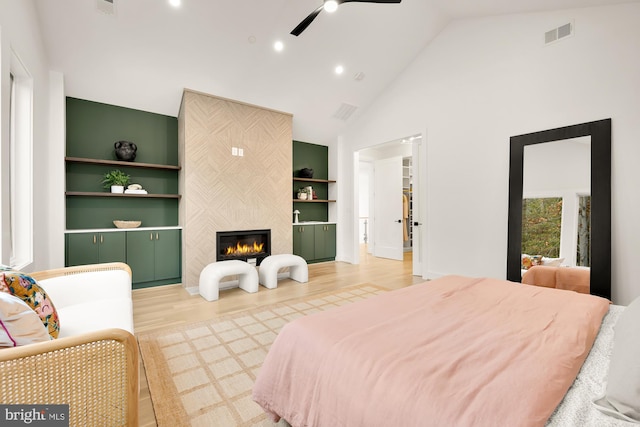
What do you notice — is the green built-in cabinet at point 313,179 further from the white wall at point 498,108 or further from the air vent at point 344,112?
the white wall at point 498,108

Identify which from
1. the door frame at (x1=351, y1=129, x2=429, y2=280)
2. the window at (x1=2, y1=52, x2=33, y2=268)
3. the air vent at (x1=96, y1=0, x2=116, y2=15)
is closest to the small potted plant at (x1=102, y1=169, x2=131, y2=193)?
the window at (x1=2, y1=52, x2=33, y2=268)

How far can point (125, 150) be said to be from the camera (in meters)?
4.15

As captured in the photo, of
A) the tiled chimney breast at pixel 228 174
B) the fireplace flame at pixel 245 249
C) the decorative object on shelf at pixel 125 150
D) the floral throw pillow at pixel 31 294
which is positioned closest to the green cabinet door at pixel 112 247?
the tiled chimney breast at pixel 228 174

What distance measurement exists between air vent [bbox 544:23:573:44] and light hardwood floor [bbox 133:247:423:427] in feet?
11.6

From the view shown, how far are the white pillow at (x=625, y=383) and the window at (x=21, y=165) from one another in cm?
392

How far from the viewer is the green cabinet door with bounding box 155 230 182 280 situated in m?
4.23

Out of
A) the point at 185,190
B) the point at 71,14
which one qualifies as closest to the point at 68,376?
the point at 185,190

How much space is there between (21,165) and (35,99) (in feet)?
2.35

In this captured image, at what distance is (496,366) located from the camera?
3.21 feet

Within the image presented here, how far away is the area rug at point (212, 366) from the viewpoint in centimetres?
162

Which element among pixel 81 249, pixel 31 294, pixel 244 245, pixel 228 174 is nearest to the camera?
pixel 31 294

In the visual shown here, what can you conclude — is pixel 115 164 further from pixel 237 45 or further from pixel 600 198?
pixel 600 198

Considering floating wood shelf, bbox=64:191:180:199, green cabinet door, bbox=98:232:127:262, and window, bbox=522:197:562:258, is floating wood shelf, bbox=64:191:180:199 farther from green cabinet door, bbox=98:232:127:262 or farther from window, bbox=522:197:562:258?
window, bbox=522:197:562:258

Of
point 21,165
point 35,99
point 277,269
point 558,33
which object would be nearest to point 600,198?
point 558,33
